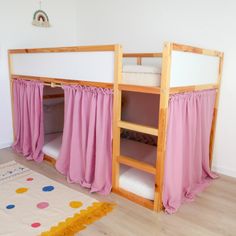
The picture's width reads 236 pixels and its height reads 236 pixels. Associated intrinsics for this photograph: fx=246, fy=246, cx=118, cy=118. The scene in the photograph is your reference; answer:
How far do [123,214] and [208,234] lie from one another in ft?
2.02

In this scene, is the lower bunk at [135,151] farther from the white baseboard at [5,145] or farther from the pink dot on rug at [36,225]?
the white baseboard at [5,145]

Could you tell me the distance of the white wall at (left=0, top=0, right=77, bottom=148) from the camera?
10.4ft

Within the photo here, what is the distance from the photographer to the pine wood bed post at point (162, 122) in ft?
5.44

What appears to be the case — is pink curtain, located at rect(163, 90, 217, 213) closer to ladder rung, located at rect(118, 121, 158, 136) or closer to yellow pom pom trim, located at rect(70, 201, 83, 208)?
ladder rung, located at rect(118, 121, 158, 136)

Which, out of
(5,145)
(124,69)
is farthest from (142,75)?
(5,145)

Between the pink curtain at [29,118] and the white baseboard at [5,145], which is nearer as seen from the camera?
the pink curtain at [29,118]

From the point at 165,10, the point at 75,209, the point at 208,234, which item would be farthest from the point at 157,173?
the point at 165,10

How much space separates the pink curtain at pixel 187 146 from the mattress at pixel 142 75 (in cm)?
19

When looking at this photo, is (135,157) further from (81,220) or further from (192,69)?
(192,69)

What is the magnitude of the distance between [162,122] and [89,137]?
0.74 meters

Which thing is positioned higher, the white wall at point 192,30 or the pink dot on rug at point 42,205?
the white wall at point 192,30

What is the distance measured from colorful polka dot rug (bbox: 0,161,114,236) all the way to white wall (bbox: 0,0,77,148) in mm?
1100

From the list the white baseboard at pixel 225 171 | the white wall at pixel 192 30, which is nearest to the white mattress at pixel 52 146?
the white wall at pixel 192 30

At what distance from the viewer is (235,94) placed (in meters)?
2.52
